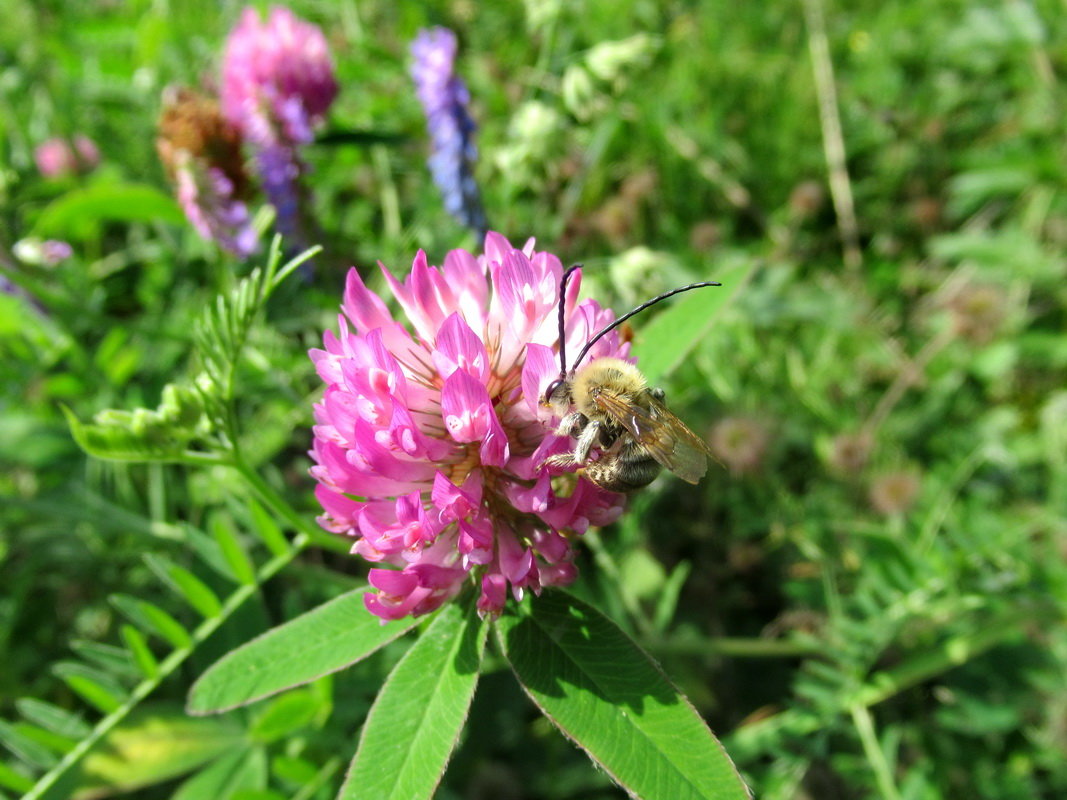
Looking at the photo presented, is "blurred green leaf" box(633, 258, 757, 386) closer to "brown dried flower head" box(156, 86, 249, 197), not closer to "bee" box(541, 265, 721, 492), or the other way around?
"bee" box(541, 265, 721, 492)

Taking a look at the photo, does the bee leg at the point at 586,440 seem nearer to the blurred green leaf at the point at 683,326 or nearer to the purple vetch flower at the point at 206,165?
the blurred green leaf at the point at 683,326

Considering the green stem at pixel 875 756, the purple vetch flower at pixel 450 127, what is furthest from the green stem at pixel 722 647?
the purple vetch flower at pixel 450 127

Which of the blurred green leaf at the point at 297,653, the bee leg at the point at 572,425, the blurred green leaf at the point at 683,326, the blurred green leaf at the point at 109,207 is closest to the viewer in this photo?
the bee leg at the point at 572,425

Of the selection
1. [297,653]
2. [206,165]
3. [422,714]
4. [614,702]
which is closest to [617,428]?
[614,702]

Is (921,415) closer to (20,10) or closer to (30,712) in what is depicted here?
(30,712)

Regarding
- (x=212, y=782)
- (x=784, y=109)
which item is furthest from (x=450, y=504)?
(x=784, y=109)

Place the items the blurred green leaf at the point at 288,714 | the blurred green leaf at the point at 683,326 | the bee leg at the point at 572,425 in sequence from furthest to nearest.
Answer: the blurred green leaf at the point at 288,714 → the blurred green leaf at the point at 683,326 → the bee leg at the point at 572,425
